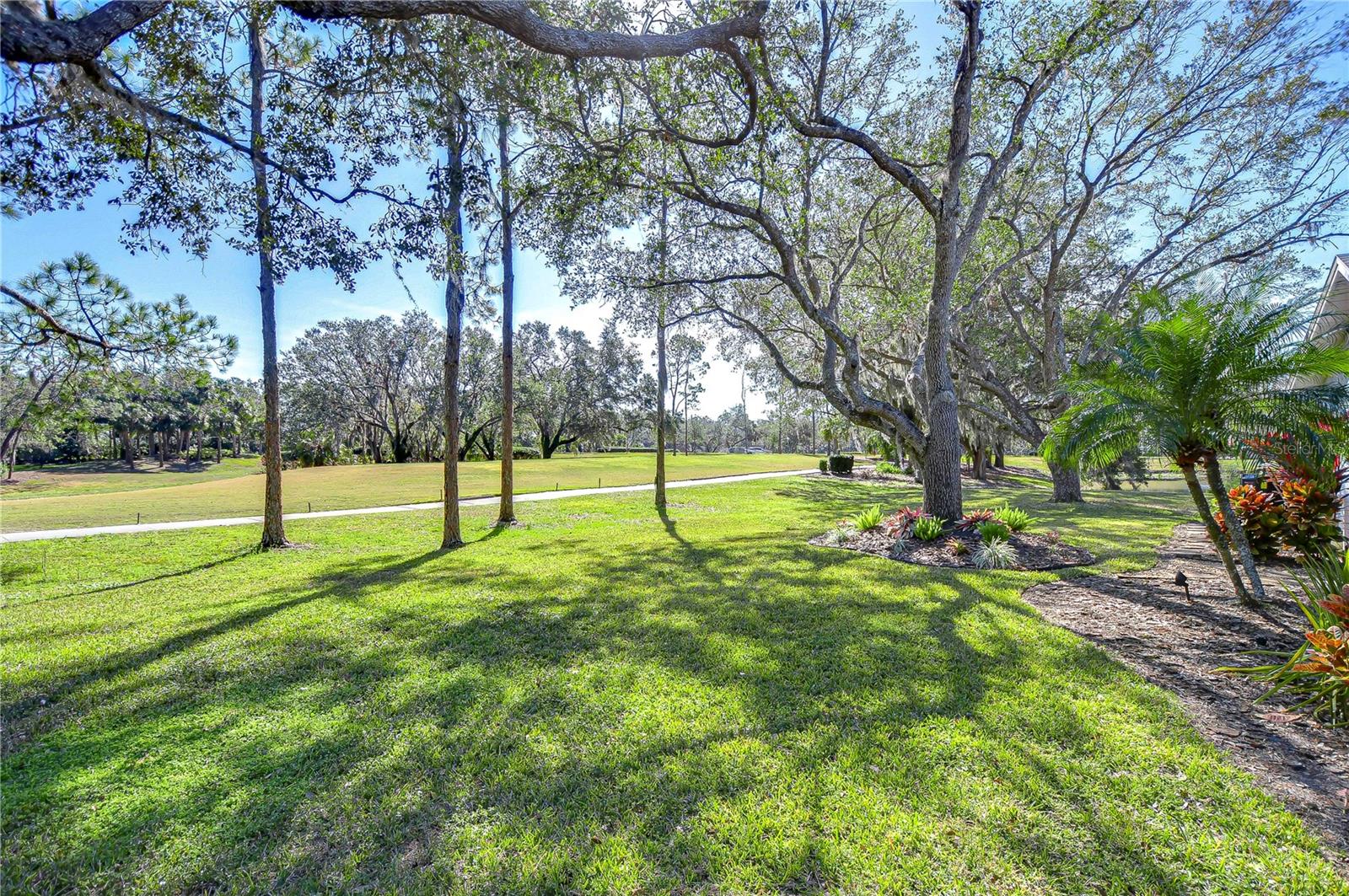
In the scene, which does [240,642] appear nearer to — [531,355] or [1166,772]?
[1166,772]

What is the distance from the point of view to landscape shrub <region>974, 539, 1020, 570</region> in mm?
7238

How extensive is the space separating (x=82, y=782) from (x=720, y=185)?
1137 centimetres

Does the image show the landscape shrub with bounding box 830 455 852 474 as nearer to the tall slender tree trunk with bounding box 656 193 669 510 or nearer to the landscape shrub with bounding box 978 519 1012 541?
the tall slender tree trunk with bounding box 656 193 669 510

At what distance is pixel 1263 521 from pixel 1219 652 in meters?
4.21

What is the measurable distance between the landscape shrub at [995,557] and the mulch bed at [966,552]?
0.10 meters

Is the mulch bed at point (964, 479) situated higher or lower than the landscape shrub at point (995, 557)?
lower

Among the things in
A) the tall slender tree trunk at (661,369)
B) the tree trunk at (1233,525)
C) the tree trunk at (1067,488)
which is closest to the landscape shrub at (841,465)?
the tree trunk at (1067,488)

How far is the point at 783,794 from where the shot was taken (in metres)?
2.57

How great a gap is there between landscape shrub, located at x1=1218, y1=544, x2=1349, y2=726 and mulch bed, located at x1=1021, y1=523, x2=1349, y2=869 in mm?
96

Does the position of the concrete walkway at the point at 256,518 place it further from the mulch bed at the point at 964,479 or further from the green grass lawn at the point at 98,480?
the green grass lawn at the point at 98,480

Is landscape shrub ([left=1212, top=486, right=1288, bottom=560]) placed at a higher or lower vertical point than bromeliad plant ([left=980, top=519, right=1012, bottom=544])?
higher

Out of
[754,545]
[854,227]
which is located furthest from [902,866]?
[854,227]

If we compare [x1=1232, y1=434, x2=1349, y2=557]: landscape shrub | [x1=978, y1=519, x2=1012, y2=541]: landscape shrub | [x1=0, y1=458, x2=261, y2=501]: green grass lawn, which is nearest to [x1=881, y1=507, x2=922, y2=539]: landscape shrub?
[x1=978, y1=519, x2=1012, y2=541]: landscape shrub

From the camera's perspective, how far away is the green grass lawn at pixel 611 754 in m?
2.15
